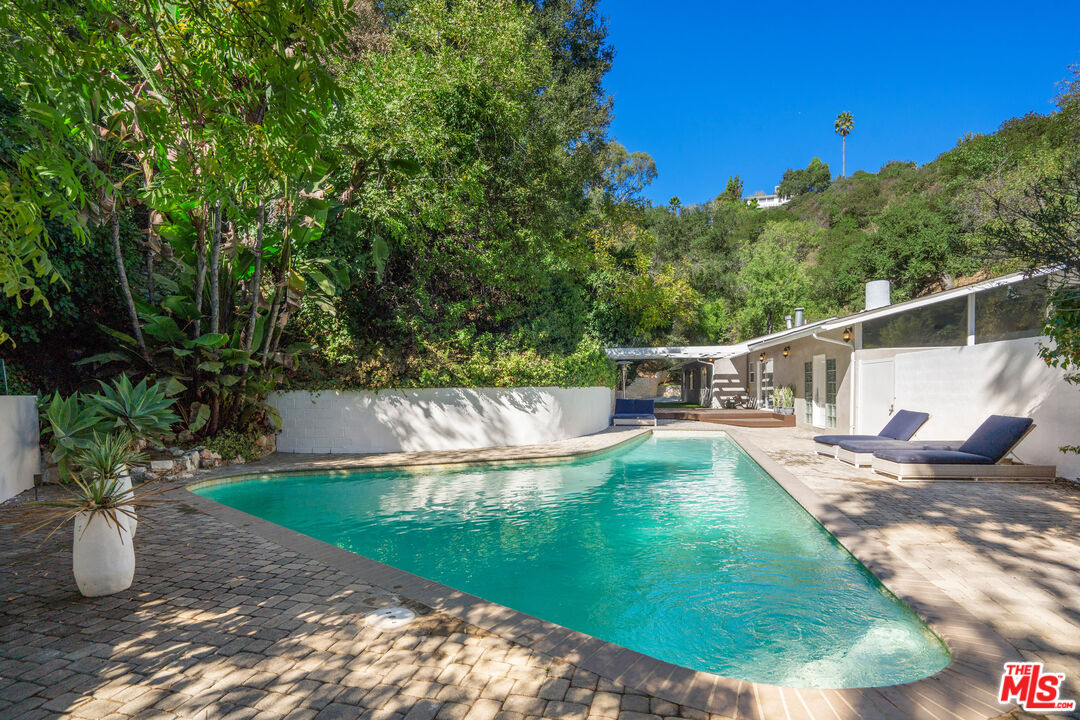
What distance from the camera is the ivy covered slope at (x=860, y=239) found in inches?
987

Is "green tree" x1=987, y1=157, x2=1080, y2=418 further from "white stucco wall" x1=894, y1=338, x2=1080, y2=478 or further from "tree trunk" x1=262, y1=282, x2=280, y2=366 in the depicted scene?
"tree trunk" x1=262, y1=282, x2=280, y2=366

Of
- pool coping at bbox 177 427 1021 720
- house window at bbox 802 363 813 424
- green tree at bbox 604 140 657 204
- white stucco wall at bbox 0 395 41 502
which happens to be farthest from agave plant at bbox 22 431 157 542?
green tree at bbox 604 140 657 204

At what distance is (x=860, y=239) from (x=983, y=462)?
3301 cm

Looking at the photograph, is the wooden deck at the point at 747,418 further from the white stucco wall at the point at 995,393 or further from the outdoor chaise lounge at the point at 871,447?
the outdoor chaise lounge at the point at 871,447

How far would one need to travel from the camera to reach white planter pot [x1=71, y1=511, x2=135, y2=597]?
13.8 ft

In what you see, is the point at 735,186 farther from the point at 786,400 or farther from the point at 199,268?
the point at 199,268

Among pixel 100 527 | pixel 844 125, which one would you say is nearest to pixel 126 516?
pixel 100 527

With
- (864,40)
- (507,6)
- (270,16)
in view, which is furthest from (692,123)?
(270,16)

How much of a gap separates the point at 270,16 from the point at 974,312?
1410 cm

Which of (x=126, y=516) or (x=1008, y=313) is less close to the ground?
(x=1008, y=313)

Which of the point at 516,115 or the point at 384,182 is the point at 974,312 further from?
the point at 384,182

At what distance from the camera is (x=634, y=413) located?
20.4 metres

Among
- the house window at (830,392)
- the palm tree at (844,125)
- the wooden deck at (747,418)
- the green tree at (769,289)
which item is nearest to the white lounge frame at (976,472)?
the house window at (830,392)

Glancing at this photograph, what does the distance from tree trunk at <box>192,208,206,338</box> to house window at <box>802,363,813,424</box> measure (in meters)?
17.2
